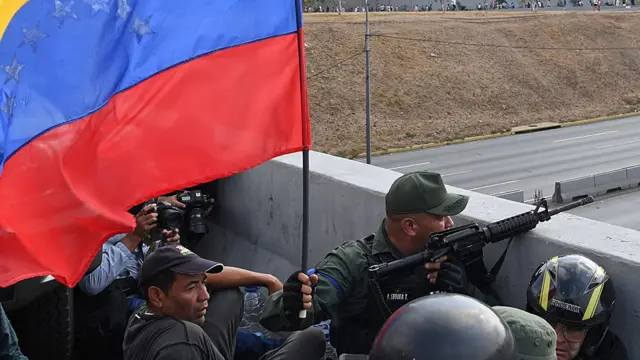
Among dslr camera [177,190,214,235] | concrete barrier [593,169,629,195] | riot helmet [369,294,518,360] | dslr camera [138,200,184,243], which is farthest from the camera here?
concrete barrier [593,169,629,195]

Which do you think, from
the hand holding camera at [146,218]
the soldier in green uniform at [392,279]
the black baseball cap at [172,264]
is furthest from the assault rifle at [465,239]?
the hand holding camera at [146,218]

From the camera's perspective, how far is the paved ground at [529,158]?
33844mm

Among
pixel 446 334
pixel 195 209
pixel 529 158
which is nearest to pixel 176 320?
pixel 446 334

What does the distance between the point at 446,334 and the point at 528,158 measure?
38381 millimetres

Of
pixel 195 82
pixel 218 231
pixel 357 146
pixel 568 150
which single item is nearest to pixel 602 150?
pixel 568 150

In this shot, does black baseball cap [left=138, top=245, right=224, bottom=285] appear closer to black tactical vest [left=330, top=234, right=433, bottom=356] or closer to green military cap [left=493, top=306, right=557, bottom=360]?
black tactical vest [left=330, top=234, right=433, bottom=356]

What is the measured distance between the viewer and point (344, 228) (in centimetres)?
489

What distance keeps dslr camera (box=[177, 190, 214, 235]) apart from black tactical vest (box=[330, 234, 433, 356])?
195cm

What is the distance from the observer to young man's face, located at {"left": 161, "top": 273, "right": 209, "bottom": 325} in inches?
128

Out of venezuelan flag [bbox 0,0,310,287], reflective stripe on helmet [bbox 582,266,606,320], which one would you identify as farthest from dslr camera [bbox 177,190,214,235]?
reflective stripe on helmet [bbox 582,266,606,320]

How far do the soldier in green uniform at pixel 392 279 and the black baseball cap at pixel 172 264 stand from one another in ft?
1.41

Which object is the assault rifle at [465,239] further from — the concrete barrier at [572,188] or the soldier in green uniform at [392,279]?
the concrete barrier at [572,188]

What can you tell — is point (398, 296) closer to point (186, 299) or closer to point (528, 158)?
point (186, 299)

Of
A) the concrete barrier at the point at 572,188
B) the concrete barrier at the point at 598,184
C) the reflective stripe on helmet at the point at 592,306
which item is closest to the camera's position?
the reflective stripe on helmet at the point at 592,306
